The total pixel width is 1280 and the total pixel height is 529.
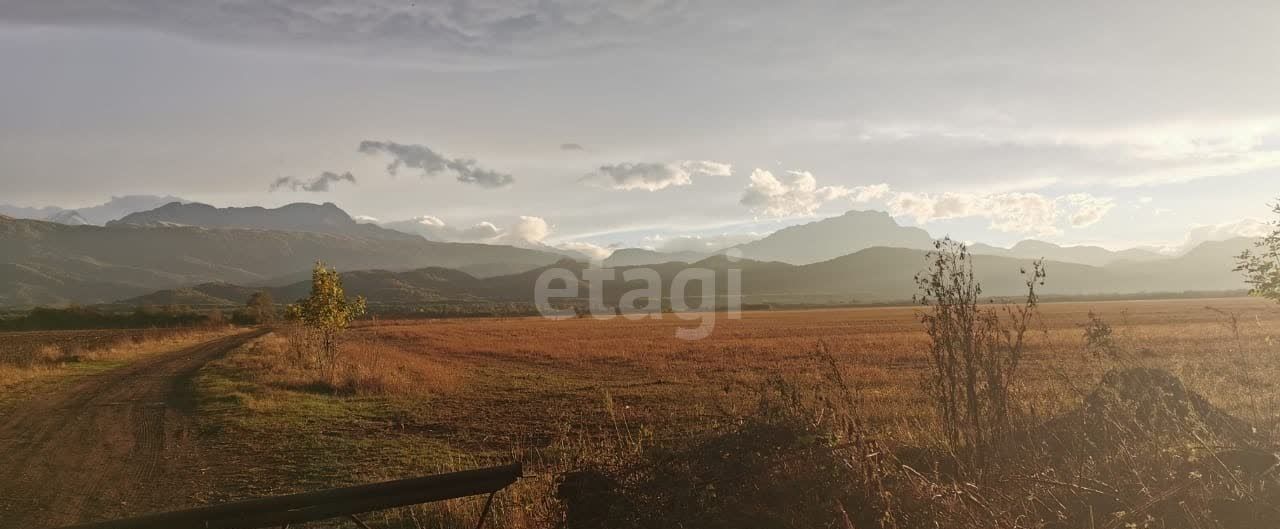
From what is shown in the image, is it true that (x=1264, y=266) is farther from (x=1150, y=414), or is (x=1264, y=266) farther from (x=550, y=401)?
(x=550, y=401)

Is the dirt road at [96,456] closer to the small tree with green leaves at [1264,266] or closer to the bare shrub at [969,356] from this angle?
the bare shrub at [969,356]

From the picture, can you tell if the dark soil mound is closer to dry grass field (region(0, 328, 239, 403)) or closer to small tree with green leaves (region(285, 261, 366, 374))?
dry grass field (region(0, 328, 239, 403))

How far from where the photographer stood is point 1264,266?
11.5 m

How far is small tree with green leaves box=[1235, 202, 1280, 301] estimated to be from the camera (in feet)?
36.8

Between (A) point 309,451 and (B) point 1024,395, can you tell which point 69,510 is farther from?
(B) point 1024,395

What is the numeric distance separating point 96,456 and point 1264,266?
2059 cm

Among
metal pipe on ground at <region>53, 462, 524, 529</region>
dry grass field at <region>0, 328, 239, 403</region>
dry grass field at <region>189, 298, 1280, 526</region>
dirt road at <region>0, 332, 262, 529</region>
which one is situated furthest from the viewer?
dry grass field at <region>0, 328, 239, 403</region>

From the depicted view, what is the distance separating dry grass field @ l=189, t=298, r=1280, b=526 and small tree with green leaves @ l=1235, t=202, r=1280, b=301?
3.65 feet

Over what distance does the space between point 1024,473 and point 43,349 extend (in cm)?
4146

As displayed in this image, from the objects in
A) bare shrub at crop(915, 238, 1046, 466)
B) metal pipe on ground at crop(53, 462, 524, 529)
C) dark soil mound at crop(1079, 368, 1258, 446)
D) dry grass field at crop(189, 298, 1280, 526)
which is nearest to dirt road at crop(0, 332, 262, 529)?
dry grass field at crop(189, 298, 1280, 526)

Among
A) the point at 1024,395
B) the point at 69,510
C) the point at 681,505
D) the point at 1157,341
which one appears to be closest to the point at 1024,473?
the point at 681,505

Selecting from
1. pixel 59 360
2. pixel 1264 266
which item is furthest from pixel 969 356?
pixel 59 360

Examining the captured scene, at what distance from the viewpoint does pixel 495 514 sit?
7016 mm

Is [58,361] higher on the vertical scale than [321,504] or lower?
lower
